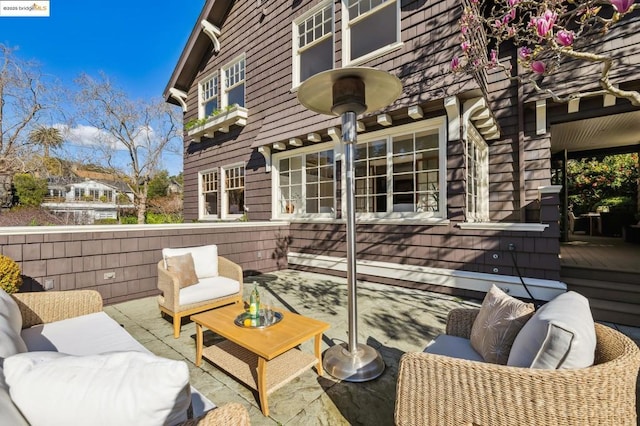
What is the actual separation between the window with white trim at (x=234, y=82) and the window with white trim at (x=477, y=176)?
5.88m

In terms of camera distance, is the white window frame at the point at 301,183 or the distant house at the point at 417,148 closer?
the distant house at the point at 417,148

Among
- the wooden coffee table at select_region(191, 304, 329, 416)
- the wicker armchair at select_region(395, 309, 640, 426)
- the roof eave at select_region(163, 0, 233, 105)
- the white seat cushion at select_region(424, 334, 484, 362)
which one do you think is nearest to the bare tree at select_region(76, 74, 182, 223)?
the roof eave at select_region(163, 0, 233, 105)

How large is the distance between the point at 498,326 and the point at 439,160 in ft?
10.7

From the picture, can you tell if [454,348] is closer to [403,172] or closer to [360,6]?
[403,172]

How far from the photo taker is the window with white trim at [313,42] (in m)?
5.84

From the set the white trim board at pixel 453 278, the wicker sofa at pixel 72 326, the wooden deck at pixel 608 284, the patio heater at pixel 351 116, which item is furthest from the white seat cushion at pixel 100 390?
the wooden deck at pixel 608 284

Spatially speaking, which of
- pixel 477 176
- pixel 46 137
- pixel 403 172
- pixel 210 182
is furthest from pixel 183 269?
pixel 46 137

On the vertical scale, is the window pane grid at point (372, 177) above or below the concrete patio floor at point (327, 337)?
above

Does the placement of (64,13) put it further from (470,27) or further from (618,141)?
(618,141)

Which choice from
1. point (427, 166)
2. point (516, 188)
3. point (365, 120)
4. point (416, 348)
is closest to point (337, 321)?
point (416, 348)

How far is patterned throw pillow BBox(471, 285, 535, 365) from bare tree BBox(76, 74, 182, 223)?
15.6 metres

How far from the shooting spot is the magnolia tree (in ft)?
7.63

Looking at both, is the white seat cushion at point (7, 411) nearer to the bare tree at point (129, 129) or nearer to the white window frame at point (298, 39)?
the white window frame at point (298, 39)

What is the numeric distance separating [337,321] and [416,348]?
3.25 ft
